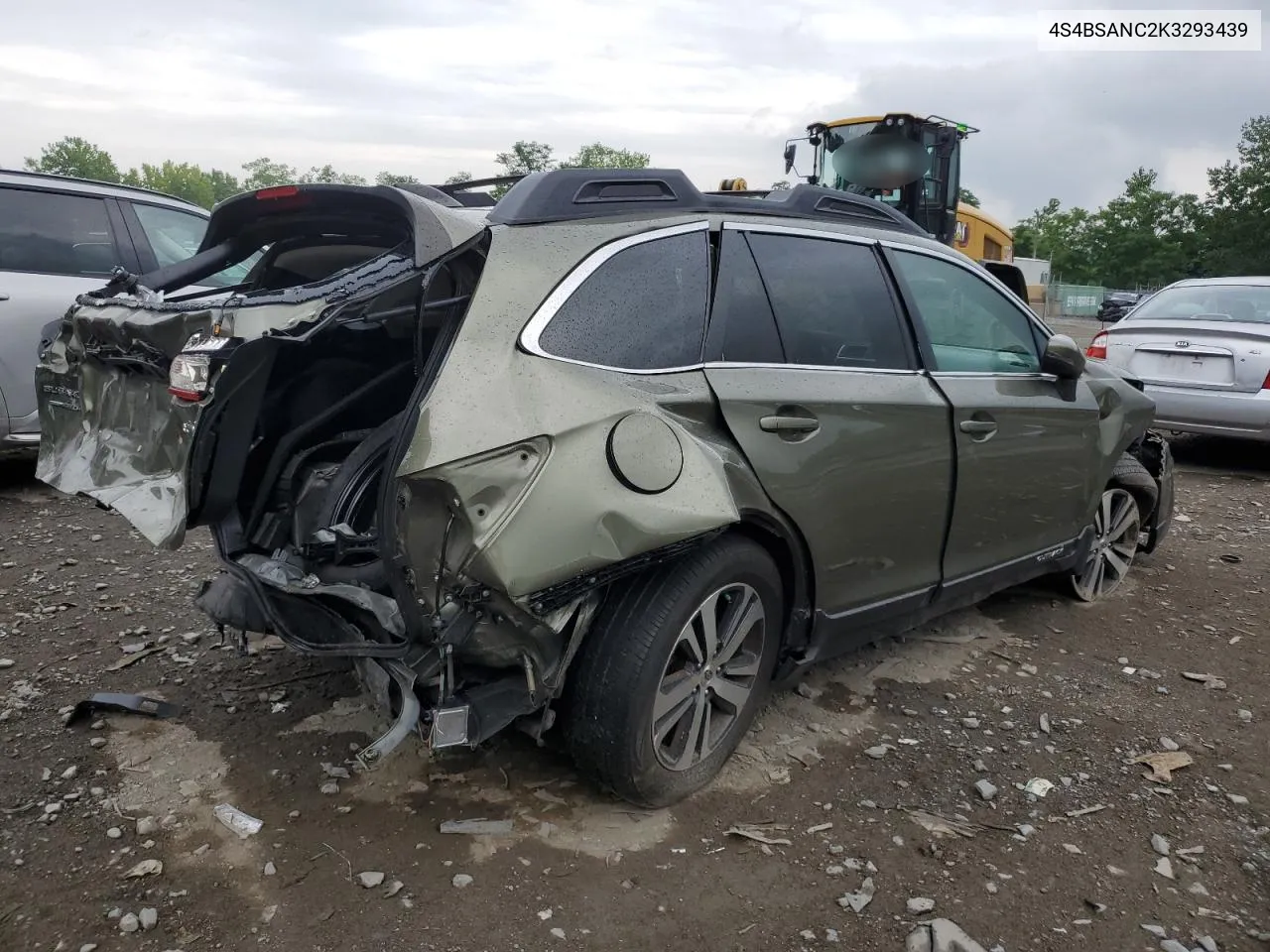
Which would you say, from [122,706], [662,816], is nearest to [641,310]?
[662,816]

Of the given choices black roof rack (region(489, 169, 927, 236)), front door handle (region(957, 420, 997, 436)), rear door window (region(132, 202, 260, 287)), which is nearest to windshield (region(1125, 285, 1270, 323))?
front door handle (region(957, 420, 997, 436))

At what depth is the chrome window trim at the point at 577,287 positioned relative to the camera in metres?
2.53

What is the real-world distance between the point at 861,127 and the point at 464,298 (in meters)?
10.4

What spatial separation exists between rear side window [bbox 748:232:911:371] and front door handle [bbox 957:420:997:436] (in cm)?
33

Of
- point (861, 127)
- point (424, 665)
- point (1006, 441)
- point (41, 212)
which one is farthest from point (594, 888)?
point (861, 127)

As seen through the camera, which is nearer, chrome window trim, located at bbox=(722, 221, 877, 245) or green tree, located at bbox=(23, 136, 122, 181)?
chrome window trim, located at bbox=(722, 221, 877, 245)

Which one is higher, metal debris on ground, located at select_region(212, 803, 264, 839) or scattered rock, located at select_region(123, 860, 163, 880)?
metal debris on ground, located at select_region(212, 803, 264, 839)

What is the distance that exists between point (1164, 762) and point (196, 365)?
11.1 feet

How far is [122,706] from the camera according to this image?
3336 mm

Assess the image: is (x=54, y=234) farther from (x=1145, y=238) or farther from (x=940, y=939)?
(x=1145, y=238)

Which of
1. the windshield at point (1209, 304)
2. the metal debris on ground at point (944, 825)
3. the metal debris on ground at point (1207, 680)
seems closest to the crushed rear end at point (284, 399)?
the metal debris on ground at point (944, 825)

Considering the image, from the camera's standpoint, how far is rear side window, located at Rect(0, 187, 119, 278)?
584 centimetres

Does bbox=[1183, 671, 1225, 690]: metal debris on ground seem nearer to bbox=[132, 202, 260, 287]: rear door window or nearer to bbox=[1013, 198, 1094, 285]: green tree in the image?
bbox=[132, 202, 260, 287]: rear door window

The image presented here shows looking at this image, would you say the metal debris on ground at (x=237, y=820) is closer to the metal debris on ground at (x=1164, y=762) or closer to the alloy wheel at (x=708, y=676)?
the alloy wheel at (x=708, y=676)
